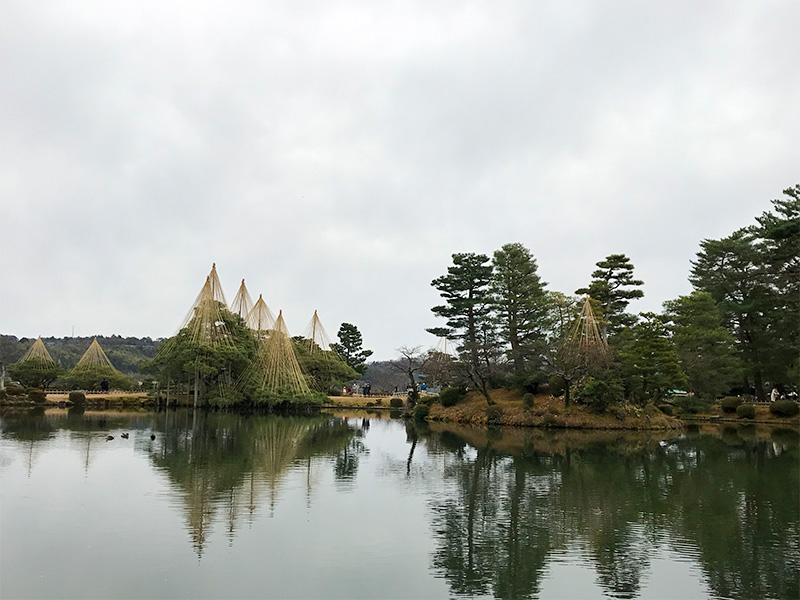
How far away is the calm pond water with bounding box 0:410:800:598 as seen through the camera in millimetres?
6688

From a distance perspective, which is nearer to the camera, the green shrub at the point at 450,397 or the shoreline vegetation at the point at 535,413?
the shoreline vegetation at the point at 535,413

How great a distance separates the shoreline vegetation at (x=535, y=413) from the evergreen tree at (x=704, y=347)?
1773 millimetres

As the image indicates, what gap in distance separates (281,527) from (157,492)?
3.50m

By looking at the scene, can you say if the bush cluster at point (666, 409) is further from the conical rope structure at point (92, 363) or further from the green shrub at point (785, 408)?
the conical rope structure at point (92, 363)

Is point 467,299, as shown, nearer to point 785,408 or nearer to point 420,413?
point 420,413

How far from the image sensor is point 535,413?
29.6 metres

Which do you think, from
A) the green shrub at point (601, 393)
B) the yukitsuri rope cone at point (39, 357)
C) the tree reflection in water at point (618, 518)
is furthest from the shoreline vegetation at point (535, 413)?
the tree reflection in water at point (618, 518)

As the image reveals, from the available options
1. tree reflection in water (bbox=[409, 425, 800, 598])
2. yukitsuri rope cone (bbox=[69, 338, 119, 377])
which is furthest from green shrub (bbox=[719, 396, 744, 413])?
yukitsuri rope cone (bbox=[69, 338, 119, 377])

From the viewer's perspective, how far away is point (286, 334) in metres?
42.9

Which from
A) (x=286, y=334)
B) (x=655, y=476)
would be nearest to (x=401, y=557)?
(x=655, y=476)

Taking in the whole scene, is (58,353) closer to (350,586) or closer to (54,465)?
(54,465)

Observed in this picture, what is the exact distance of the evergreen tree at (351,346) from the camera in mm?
57781

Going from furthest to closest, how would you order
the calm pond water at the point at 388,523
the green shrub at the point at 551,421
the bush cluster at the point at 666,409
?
1. the bush cluster at the point at 666,409
2. the green shrub at the point at 551,421
3. the calm pond water at the point at 388,523

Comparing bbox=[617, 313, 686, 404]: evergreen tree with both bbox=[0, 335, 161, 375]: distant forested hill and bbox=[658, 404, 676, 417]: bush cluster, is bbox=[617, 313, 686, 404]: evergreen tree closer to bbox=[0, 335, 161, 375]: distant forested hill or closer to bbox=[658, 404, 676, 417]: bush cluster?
bbox=[658, 404, 676, 417]: bush cluster
